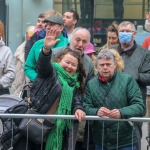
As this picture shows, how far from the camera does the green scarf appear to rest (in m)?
6.07

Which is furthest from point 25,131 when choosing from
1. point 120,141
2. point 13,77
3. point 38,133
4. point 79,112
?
point 13,77

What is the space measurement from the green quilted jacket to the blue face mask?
89 centimetres

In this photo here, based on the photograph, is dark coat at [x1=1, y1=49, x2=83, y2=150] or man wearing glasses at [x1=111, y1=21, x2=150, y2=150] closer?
dark coat at [x1=1, y1=49, x2=83, y2=150]

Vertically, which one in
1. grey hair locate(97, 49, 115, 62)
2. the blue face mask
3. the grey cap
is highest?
the grey cap

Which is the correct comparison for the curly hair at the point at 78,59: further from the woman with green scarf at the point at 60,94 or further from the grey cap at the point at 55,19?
the grey cap at the point at 55,19

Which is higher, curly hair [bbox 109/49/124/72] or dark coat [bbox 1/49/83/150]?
curly hair [bbox 109/49/124/72]

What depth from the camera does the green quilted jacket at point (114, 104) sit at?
6.20m

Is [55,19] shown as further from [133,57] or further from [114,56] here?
[133,57]

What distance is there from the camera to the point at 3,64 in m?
7.54

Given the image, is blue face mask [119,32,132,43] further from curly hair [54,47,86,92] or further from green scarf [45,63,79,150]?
green scarf [45,63,79,150]

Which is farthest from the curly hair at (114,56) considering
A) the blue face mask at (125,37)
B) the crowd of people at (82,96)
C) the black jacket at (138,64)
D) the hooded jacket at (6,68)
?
the hooded jacket at (6,68)

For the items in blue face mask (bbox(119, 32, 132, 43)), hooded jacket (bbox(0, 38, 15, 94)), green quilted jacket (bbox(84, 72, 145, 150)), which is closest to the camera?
green quilted jacket (bbox(84, 72, 145, 150))

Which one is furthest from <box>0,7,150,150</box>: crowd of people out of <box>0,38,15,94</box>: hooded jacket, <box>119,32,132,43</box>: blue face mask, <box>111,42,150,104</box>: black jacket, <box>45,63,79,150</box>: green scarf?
<box>0,38,15,94</box>: hooded jacket

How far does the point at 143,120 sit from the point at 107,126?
1.47 feet
